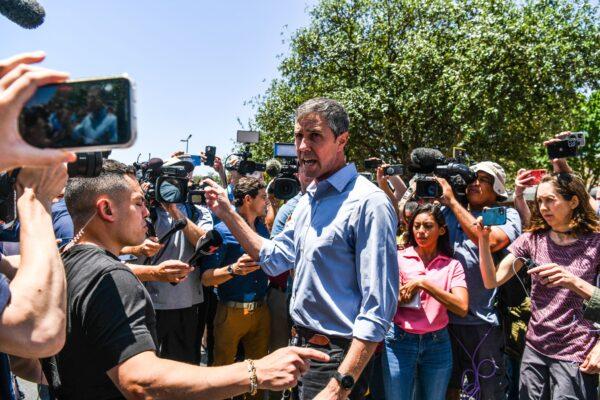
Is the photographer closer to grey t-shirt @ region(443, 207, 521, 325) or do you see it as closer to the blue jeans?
the blue jeans

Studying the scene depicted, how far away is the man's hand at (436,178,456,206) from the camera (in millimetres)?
4227

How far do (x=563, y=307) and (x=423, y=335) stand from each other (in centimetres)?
96

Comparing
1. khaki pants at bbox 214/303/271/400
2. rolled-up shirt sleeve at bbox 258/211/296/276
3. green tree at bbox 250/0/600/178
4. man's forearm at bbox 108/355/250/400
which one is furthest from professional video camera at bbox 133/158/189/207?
green tree at bbox 250/0/600/178

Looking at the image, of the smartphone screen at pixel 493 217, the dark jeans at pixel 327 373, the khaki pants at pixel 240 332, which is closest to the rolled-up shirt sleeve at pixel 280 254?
the dark jeans at pixel 327 373

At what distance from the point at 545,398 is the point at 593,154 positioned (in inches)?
1197

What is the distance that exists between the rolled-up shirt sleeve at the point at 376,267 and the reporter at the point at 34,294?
1384 millimetres

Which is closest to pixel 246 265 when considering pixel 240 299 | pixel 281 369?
pixel 240 299

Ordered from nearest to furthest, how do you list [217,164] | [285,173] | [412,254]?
[412,254], [285,173], [217,164]

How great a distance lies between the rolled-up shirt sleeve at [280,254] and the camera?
3098 mm

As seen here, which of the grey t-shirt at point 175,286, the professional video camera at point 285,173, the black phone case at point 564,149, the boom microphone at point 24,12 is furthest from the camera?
the professional video camera at point 285,173

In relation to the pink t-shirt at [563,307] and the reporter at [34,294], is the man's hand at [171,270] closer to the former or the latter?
the reporter at [34,294]

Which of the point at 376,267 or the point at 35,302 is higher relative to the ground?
the point at 35,302

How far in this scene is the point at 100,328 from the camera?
5.98 feet

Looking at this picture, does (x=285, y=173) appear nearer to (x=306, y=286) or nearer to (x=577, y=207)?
(x=577, y=207)
